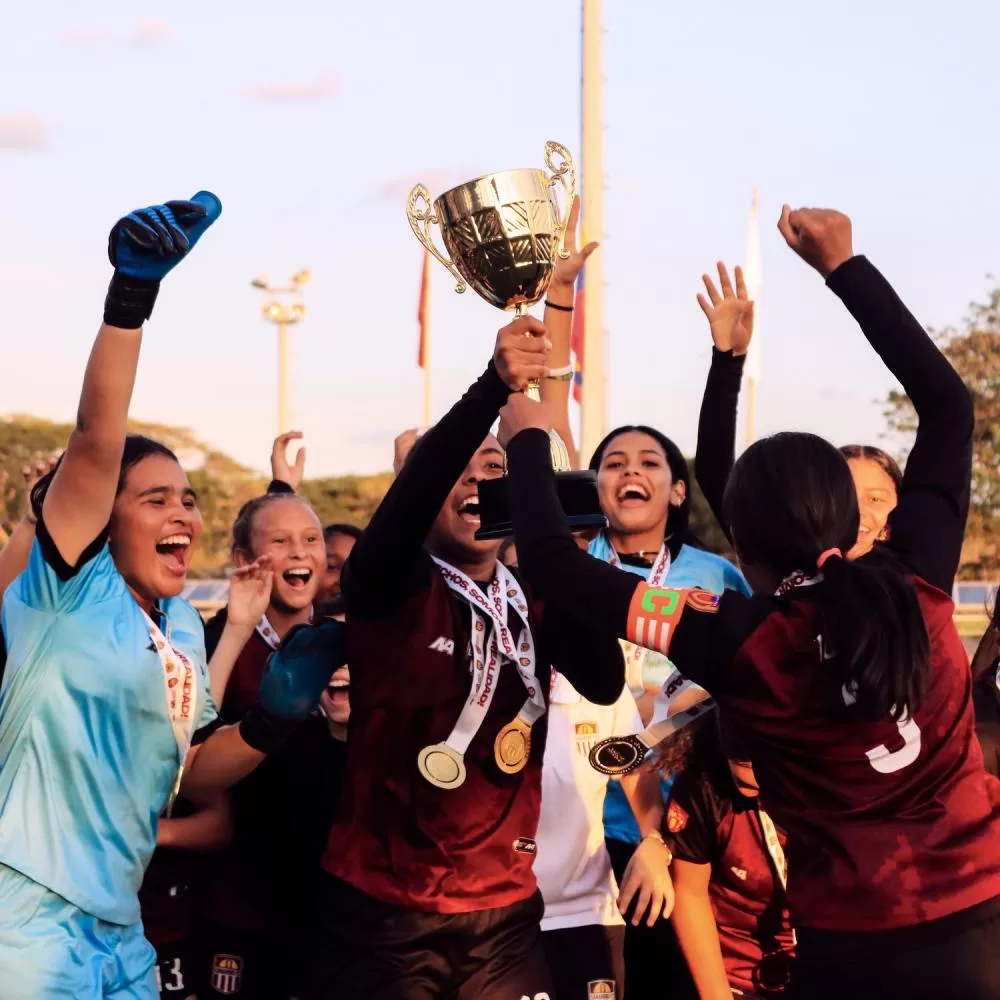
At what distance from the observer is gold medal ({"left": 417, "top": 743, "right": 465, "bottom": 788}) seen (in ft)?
13.2

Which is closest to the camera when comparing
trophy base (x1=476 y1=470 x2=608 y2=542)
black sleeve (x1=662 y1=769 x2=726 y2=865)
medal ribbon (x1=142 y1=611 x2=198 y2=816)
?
medal ribbon (x1=142 y1=611 x2=198 y2=816)

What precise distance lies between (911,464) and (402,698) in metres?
1.44

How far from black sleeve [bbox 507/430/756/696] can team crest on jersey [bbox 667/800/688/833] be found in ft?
5.02

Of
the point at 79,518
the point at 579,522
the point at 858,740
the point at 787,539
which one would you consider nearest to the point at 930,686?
the point at 858,740

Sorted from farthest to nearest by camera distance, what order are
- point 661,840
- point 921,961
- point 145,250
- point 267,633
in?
point 267,633, point 661,840, point 145,250, point 921,961

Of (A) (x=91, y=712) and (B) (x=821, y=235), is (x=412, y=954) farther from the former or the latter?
(B) (x=821, y=235)

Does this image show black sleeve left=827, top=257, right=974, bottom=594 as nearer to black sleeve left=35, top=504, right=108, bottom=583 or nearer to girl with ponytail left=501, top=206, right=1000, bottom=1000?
girl with ponytail left=501, top=206, right=1000, bottom=1000

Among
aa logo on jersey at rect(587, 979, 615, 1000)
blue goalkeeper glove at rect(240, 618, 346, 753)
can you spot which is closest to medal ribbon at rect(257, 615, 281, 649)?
blue goalkeeper glove at rect(240, 618, 346, 753)

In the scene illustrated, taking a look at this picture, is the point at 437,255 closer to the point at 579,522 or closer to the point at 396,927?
the point at 579,522

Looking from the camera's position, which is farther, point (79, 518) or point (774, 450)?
point (79, 518)

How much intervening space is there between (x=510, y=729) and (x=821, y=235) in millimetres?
1502

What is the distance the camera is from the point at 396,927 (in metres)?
4.00

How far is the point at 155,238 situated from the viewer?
11.4 feet

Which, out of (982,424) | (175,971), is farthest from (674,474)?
(982,424)
